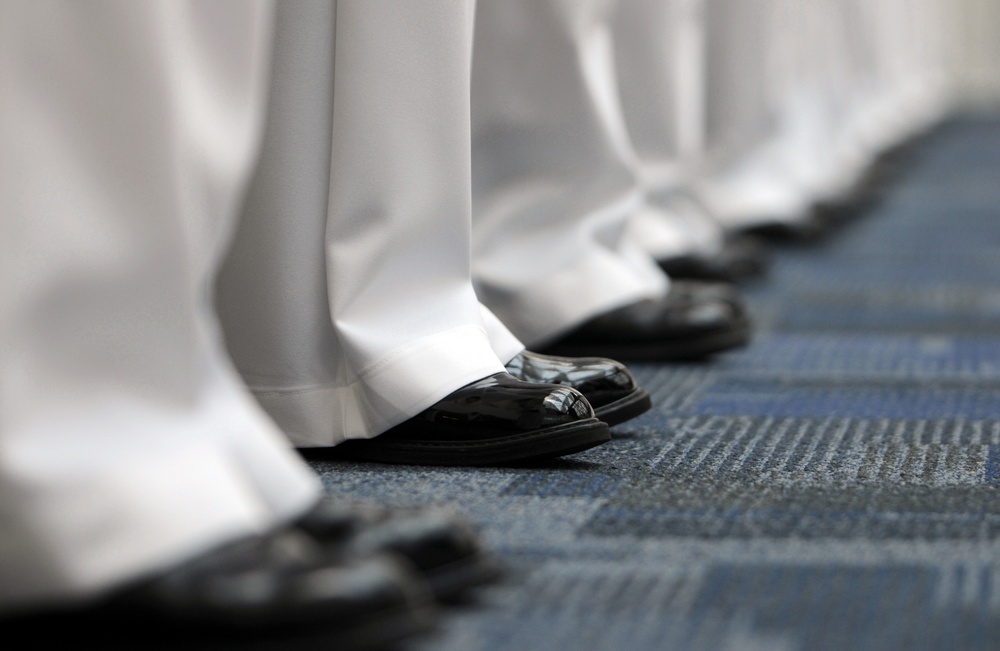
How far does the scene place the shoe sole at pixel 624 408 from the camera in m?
0.93

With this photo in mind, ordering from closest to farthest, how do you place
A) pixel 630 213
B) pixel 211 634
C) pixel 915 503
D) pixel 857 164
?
pixel 211 634 → pixel 915 503 → pixel 630 213 → pixel 857 164

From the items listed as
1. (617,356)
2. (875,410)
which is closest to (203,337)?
(875,410)

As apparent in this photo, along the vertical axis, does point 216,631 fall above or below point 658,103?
below

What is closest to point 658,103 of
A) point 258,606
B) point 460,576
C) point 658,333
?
point 658,333

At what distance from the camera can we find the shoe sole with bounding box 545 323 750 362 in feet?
4.06

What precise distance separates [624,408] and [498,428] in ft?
0.48

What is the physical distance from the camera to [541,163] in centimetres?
120

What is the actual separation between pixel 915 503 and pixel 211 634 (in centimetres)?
41

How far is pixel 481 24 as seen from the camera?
3.83ft

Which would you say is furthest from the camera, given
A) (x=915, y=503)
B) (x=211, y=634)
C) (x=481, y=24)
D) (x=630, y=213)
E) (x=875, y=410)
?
(x=630, y=213)

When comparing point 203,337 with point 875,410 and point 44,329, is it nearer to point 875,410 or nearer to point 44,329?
point 44,329

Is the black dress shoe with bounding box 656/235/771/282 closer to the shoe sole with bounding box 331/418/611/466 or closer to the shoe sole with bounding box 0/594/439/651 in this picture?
the shoe sole with bounding box 331/418/611/466

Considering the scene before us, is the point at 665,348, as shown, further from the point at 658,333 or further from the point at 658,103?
the point at 658,103

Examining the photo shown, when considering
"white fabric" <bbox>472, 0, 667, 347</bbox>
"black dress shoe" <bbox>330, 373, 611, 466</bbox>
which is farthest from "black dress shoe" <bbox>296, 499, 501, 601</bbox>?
"white fabric" <bbox>472, 0, 667, 347</bbox>
